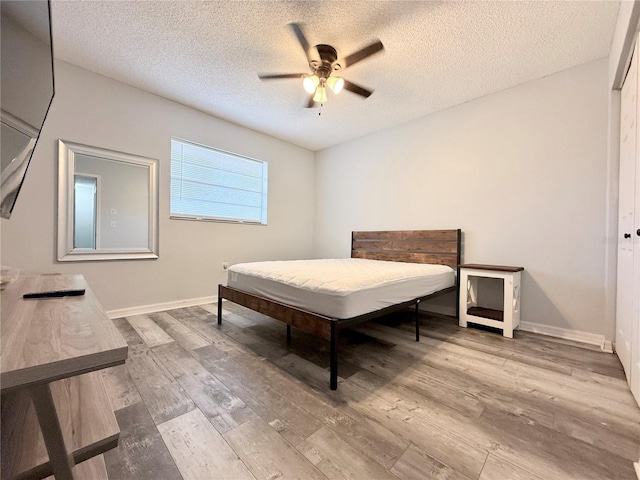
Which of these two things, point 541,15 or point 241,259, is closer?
point 541,15

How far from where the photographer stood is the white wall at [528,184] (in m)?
2.37

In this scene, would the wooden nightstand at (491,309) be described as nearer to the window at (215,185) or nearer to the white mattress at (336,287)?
the white mattress at (336,287)

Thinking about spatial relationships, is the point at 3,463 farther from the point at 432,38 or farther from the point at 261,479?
the point at 432,38

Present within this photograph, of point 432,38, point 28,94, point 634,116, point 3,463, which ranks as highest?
point 432,38

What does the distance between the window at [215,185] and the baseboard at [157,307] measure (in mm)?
1114

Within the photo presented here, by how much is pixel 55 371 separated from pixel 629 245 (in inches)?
111

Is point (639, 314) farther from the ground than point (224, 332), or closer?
farther from the ground

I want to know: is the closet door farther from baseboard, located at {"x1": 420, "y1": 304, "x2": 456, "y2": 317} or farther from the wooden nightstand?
baseboard, located at {"x1": 420, "y1": 304, "x2": 456, "y2": 317}

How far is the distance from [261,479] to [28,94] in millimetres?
1560

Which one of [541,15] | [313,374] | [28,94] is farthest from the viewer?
[541,15]

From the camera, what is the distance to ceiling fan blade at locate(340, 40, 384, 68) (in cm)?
183

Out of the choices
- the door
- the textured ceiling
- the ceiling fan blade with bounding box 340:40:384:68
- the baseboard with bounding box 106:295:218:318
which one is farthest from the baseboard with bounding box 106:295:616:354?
the ceiling fan blade with bounding box 340:40:384:68

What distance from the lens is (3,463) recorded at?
605 mm

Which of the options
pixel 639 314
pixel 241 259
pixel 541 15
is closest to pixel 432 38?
pixel 541 15
